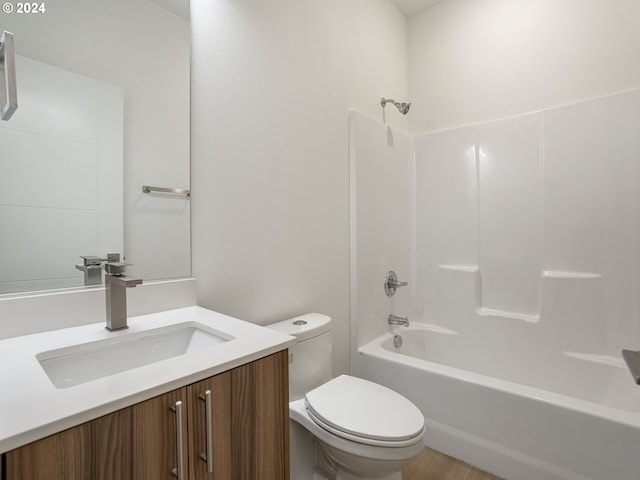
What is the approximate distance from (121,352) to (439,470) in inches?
61.5

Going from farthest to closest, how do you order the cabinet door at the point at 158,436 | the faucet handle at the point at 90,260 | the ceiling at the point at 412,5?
the ceiling at the point at 412,5 → the faucet handle at the point at 90,260 → the cabinet door at the point at 158,436

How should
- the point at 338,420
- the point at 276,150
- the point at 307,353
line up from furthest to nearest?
the point at 276,150, the point at 307,353, the point at 338,420

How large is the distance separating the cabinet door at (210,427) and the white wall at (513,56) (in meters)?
2.30

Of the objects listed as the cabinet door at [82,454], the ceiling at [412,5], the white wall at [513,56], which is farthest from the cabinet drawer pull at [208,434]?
the ceiling at [412,5]

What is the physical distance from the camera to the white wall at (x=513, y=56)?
184 cm

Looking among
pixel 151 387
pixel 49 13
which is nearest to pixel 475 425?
pixel 151 387

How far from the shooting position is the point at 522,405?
1.44m

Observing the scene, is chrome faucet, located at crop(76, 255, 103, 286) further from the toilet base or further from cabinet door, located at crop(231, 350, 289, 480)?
the toilet base

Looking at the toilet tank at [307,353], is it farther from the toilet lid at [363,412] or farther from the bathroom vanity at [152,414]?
the bathroom vanity at [152,414]

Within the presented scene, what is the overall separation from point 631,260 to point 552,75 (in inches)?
45.2

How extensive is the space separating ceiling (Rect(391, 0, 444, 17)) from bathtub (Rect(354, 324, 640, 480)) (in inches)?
93.1

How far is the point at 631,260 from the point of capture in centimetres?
175

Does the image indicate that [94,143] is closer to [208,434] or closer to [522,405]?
[208,434]

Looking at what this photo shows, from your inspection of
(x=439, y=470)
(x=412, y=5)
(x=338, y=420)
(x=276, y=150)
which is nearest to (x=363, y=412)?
(x=338, y=420)
